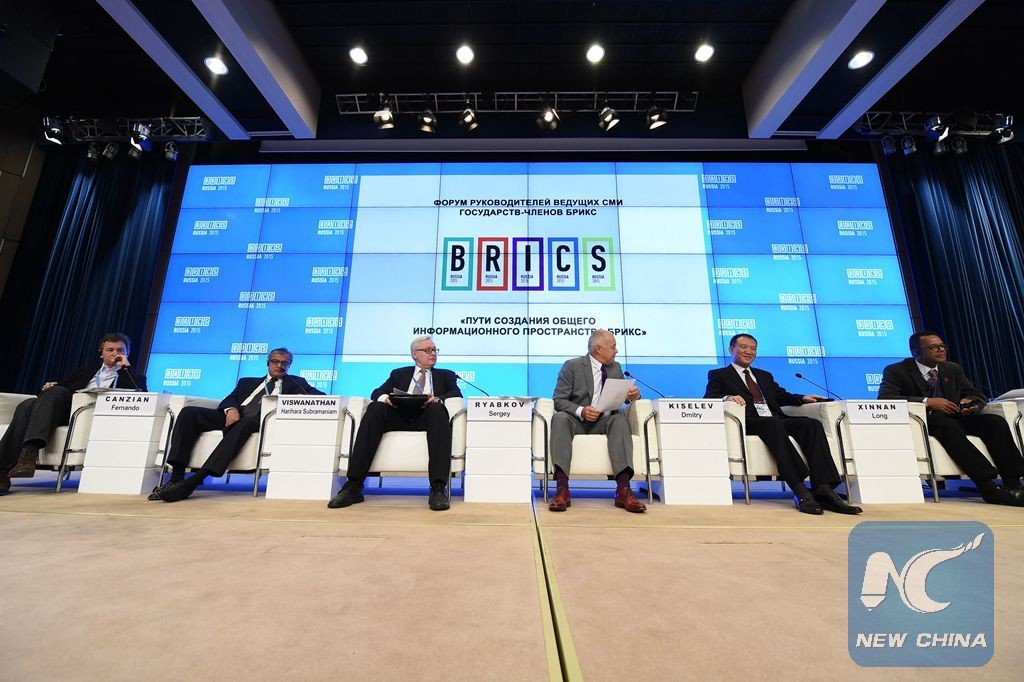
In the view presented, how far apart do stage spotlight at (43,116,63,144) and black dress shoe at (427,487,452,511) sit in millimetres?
6432

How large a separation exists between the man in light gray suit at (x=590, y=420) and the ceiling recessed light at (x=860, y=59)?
3635 mm

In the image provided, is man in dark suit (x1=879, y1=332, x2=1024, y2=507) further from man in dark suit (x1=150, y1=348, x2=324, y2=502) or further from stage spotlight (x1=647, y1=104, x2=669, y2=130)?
man in dark suit (x1=150, y1=348, x2=324, y2=502)

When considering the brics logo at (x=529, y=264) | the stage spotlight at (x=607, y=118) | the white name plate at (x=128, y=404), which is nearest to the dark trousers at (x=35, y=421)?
the white name plate at (x=128, y=404)

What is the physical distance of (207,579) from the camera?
111 centimetres

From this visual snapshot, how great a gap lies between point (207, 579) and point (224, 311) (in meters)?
4.27

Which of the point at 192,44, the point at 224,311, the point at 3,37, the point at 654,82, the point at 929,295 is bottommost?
the point at 224,311

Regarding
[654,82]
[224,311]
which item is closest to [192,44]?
[224,311]

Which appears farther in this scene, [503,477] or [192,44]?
[192,44]

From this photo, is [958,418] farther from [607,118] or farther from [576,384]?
[607,118]

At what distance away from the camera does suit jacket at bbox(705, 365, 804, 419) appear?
10.2ft

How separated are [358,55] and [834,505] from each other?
5.52m

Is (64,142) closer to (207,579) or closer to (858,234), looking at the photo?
(207,579)

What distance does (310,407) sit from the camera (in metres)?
2.71

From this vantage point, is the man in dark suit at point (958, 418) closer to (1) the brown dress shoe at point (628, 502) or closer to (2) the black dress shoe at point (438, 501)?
(1) the brown dress shoe at point (628, 502)
